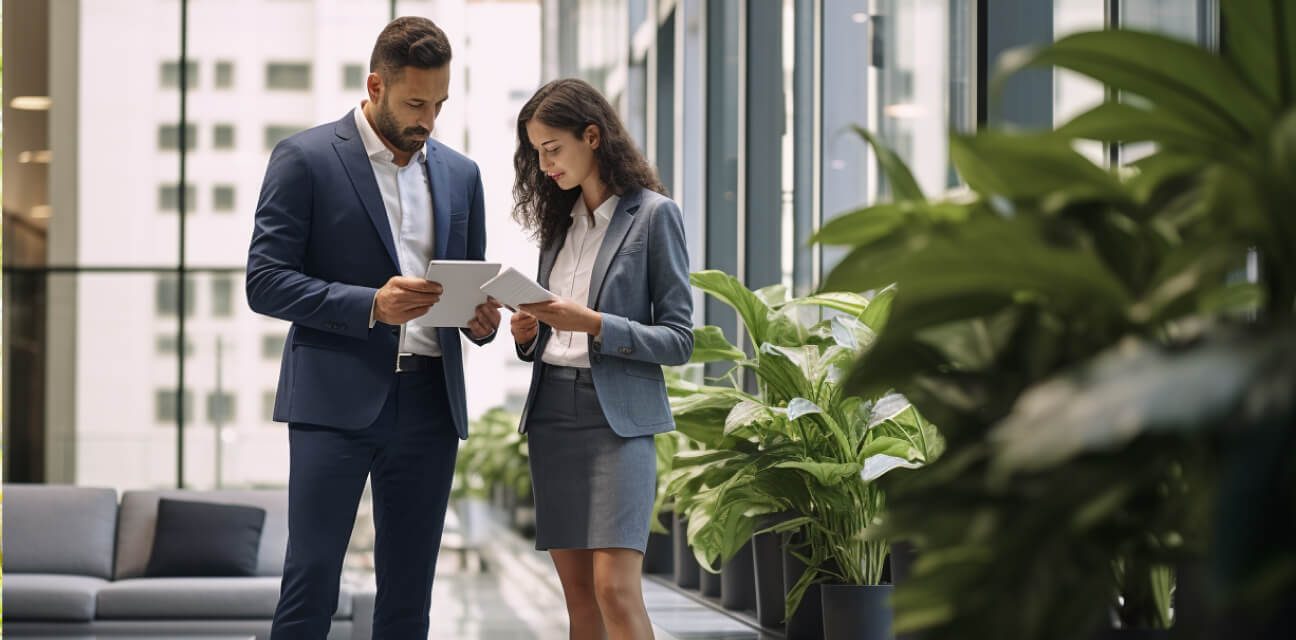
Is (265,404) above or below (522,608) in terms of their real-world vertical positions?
above

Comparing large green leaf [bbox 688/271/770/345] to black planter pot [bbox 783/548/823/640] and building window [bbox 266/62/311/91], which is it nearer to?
black planter pot [bbox 783/548/823/640]

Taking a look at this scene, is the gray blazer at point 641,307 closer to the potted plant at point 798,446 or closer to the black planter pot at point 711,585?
the potted plant at point 798,446

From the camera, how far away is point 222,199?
8.81 m

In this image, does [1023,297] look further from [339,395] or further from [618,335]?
[339,395]

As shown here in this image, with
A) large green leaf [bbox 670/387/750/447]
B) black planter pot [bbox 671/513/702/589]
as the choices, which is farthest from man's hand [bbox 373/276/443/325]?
black planter pot [bbox 671/513/702/589]

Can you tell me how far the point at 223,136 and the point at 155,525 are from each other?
4093mm

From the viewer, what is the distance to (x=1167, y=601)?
5.40 feet

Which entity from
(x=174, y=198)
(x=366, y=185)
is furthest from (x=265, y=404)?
(x=366, y=185)

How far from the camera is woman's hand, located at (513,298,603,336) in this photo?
2.41 meters

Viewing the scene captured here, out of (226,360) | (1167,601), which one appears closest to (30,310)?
(226,360)

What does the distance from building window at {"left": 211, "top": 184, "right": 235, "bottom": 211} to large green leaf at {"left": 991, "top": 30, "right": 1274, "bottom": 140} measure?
8.25 meters

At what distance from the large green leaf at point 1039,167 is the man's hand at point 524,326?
148 centimetres

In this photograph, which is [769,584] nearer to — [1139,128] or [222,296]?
[1139,128]

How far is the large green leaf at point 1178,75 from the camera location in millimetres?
1170
